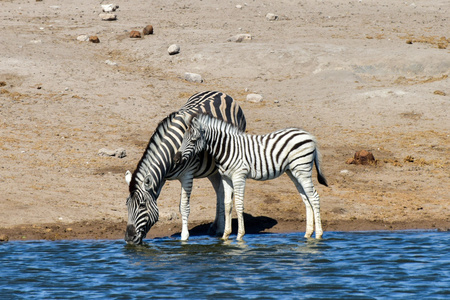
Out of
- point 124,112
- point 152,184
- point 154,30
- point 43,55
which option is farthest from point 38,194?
point 154,30

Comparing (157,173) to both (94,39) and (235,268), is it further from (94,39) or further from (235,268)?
(94,39)

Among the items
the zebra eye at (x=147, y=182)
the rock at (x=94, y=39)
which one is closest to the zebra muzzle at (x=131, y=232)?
the zebra eye at (x=147, y=182)

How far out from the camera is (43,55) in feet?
76.2

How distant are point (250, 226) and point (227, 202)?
1.64 m

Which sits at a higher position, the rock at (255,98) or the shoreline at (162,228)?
the rock at (255,98)

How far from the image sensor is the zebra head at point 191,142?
33.9 feet

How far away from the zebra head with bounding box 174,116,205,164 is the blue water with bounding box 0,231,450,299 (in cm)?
141

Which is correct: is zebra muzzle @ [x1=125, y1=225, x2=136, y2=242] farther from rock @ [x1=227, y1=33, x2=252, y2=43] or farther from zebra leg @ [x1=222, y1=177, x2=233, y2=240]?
rock @ [x1=227, y1=33, x2=252, y2=43]

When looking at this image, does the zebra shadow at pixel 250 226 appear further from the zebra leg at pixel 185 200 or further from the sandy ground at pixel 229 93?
the zebra leg at pixel 185 200

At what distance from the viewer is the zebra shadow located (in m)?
11.9

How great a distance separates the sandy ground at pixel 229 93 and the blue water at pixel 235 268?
1089 millimetres

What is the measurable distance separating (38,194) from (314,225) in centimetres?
515

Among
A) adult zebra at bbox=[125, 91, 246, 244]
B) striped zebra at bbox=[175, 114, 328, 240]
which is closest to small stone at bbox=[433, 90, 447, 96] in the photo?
striped zebra at bbox=[175, 114, 328, 240]

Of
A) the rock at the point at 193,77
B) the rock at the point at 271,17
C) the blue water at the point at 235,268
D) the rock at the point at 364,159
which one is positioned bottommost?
the blue water at the point at 235,268
